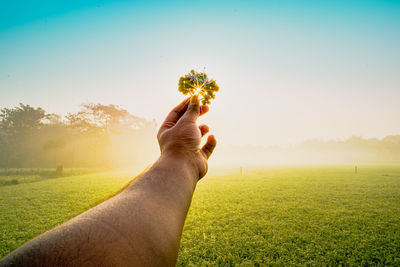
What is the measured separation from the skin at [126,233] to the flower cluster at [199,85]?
89.7 inches

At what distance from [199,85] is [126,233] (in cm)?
297

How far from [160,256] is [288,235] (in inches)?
231

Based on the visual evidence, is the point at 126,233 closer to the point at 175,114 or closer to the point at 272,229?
the point at 175,114

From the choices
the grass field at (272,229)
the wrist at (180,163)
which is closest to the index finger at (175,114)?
the wrist at (180,163)

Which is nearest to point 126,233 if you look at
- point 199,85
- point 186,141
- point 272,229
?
point 186,141

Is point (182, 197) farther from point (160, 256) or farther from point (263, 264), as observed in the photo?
point (263, 264)

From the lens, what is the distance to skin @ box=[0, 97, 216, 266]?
58 centimetres

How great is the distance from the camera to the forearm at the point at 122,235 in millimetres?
575

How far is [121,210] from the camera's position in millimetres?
803

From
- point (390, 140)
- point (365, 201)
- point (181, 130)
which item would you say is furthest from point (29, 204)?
point (390, 140)

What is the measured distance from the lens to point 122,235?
28.1 inches

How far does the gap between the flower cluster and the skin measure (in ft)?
7.47

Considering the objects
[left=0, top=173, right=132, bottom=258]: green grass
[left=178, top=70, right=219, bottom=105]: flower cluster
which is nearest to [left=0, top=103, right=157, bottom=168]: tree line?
[left=0, top=173, right=132, bottom=258]: green grass

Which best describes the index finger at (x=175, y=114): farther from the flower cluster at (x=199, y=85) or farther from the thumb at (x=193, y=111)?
the flower cluster at (x=199, y=85)
